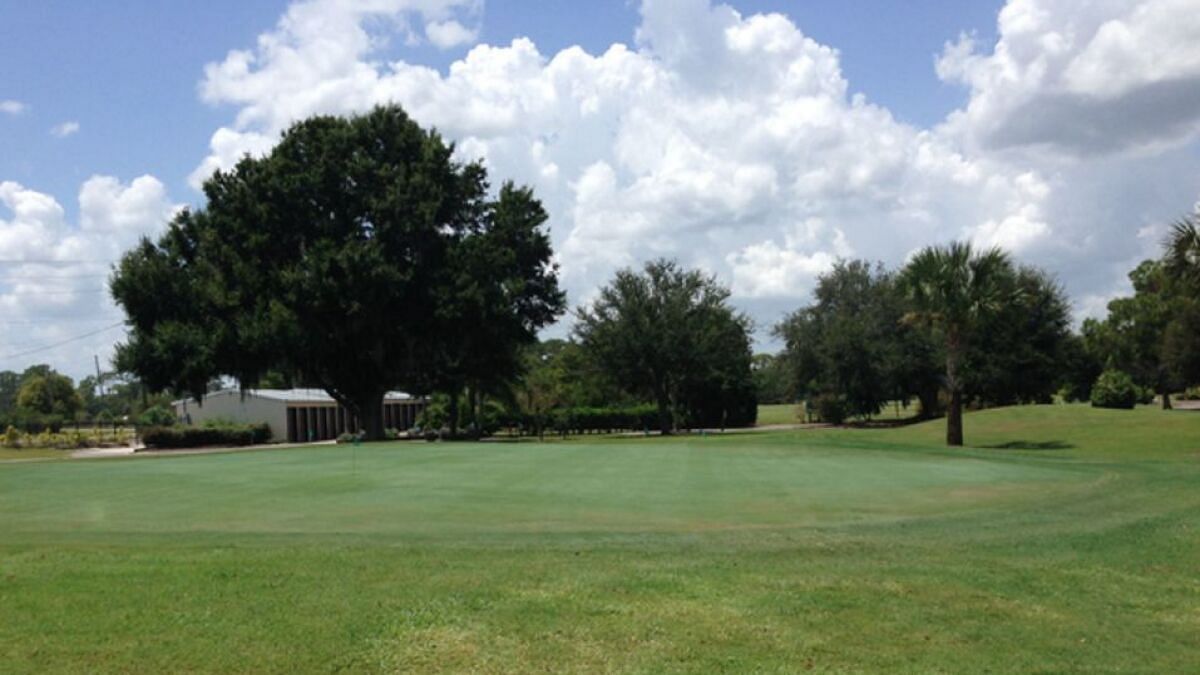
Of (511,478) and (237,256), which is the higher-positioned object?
(237,256)

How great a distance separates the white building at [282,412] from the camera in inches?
3137

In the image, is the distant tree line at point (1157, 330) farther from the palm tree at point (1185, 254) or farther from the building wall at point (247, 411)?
the building wall at point (247, 411)

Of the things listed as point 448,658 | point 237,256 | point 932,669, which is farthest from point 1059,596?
point 237,256

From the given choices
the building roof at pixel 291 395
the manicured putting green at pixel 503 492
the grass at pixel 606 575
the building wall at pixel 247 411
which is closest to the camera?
the grass at pixel 606 575

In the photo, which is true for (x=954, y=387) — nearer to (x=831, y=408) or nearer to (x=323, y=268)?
(x=323, y=268)

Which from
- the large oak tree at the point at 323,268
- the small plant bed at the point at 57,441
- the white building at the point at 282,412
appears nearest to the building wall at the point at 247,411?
the white building at the point at 282,412

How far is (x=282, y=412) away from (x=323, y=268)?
31309 millimetres

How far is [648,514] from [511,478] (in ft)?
22.8

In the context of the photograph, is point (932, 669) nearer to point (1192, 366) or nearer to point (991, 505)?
point (991, 505)

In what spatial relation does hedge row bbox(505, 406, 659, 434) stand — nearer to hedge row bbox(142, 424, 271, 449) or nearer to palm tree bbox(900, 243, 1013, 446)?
hedge row bbox(142, 424, 271, 449)

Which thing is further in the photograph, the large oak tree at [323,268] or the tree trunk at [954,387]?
the large oak tree at [323,268]

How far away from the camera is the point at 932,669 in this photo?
23.3ft

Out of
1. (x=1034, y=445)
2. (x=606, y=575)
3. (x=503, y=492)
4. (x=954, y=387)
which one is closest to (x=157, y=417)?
(x=954, y=387)

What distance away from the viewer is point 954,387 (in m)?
41.8
